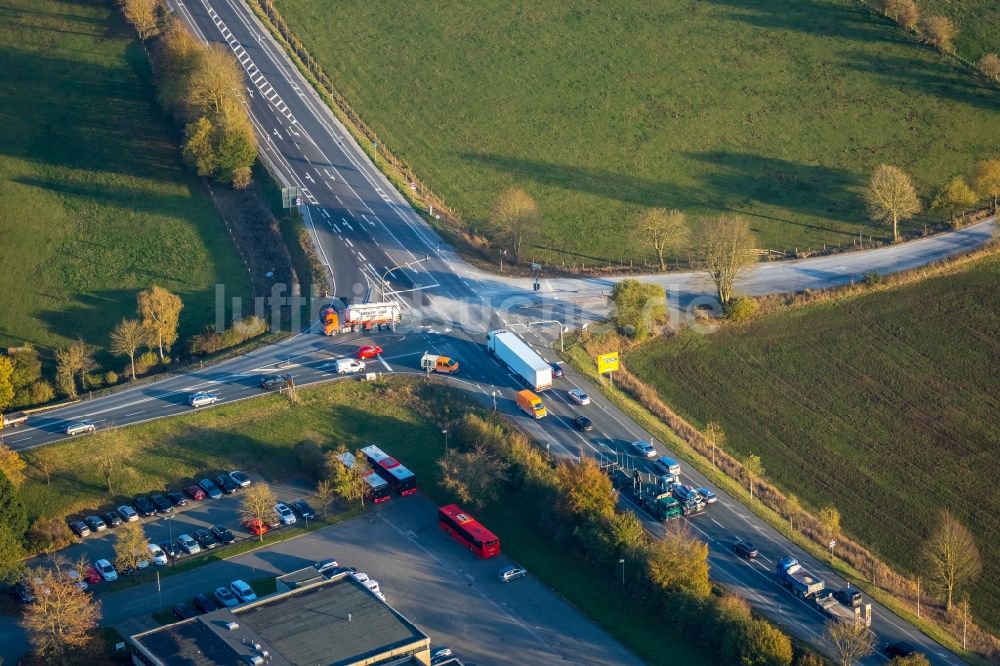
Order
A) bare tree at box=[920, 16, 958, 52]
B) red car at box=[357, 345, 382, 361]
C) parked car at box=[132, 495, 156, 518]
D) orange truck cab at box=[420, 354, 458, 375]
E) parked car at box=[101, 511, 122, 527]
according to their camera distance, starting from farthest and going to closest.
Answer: bare tree at box=[920, 16, 958, 52] < red car at box=[357, 345, 382, 361] < orange truck cab at box=[420, 354, 458, 375] < parked car at box=[132, 495, 156, 518] < parked car at box=[101, 511, 122, 527]

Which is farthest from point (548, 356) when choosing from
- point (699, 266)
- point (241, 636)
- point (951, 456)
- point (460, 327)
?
point (241, 636)

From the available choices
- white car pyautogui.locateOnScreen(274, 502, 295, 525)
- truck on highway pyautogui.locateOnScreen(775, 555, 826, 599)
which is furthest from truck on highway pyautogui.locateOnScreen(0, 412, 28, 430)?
truck on highway pyautogui.locateOnScreen(775, 555, 826, 599)

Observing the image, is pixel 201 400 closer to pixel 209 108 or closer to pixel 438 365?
pixel 438 365

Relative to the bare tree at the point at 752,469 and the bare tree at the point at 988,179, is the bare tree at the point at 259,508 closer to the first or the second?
the bare tree at the point at 752,469

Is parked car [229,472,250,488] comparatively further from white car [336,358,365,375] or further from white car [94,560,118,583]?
white car [336,358,365,375]

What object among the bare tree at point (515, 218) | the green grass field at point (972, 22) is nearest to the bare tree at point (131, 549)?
the bare tree at point (515, 218)

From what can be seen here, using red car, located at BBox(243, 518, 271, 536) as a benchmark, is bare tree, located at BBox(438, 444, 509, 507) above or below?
above

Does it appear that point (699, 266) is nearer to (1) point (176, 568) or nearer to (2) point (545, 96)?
(2) point (545, 96)
